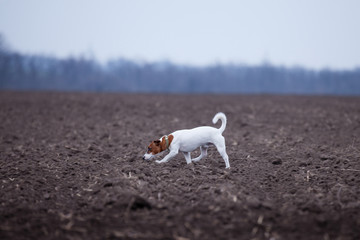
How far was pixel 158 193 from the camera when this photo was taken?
5.91m

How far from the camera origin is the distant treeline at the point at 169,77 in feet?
246

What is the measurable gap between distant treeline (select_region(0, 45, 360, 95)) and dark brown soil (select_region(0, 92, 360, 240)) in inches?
2491

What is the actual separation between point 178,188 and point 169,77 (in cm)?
8023

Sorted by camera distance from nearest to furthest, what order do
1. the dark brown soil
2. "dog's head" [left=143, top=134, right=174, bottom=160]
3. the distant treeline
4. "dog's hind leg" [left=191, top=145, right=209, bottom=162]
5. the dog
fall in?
the dark brown soil → the dog → "dog's head" [left=143, top=134, right=174, bottom=160] → "dog's hind leg" [left=191, top=145, right=209, bottom=162] → the distant treeline

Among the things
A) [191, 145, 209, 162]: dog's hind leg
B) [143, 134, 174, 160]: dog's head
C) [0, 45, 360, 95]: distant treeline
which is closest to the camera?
[143, 134, 174, 160]: dog's head

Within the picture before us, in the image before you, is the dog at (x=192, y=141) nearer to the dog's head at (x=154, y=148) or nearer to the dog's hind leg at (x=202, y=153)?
the dog's head at (x=154, y=148)

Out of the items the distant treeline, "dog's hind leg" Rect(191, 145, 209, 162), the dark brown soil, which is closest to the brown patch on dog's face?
the dark brown soil

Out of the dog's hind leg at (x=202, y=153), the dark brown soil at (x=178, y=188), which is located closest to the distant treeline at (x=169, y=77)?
the dark brown soil at (x=178, y=188)

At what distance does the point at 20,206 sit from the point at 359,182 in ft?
20.8

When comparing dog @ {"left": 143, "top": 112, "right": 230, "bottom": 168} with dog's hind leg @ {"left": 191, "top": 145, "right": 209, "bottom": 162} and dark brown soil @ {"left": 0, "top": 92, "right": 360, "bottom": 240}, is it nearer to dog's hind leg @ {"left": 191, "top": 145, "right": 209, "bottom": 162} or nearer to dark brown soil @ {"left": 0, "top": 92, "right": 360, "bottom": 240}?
dark brown soil @ {"left": 0, "top": 92, "right": 360, "bottom": 240}

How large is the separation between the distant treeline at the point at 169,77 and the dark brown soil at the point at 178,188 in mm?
63276

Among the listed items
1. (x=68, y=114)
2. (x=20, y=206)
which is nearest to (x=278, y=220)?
(x=20, y=206)

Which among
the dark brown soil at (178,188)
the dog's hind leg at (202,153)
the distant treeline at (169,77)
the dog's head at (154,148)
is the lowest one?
the dark brown soil at (178,188)

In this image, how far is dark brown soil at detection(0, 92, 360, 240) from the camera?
15.1ft
